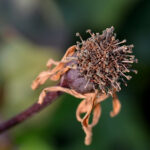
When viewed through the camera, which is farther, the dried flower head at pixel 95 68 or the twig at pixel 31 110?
the twig at pixel 31 110

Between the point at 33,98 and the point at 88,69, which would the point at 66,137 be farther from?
the point at 88,69

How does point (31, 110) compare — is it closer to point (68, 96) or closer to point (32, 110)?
point (32, 110)

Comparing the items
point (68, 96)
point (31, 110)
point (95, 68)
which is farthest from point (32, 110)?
point (68, 96)

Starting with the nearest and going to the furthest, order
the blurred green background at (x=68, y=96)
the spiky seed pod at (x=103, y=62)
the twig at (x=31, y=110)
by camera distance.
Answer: the spiky seed pod at (x=103, y=62)
the twig at (x=31, y=110)
the blurred green background at (x=68, y=96)

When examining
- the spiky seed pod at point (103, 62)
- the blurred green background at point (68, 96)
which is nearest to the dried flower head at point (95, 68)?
the spiky seed pod at point (103, 62)

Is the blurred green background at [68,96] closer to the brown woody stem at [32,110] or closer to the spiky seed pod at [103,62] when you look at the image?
the brown woody stem at [32,110]

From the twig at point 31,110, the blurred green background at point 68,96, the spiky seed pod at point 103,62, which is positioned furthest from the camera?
the blurred green background at point 68,96

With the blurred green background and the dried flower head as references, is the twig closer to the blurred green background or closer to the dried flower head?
the dried flower head
